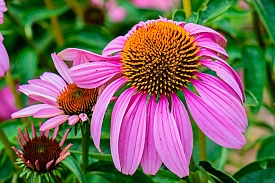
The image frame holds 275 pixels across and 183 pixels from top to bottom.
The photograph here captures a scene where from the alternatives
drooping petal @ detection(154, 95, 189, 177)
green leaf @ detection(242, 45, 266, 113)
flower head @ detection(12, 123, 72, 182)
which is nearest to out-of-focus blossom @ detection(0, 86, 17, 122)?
green leaf @ detection(242, 45, 266, 113)

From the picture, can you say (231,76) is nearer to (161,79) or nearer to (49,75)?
(161,79)

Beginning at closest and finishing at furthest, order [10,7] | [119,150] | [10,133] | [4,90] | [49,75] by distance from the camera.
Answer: [119,150]
[49,75]
[10,133]
[10,7]
[4,90]

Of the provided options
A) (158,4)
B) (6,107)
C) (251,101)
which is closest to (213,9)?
(251,101)

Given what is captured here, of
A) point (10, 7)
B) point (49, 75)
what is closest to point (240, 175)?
point (49, 75)

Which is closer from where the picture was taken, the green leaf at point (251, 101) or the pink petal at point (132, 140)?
the pink petal at point (132, 140)

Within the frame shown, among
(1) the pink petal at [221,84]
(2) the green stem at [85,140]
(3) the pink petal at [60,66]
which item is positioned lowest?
(2) the green stem at [85,140]

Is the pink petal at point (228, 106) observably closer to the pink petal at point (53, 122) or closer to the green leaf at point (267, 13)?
the pink petal at point (53, 122)

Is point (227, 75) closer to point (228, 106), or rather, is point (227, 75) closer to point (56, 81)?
point (228, 106)

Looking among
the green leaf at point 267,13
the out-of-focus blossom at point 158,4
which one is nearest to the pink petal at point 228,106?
the green leaf at point 267,13
